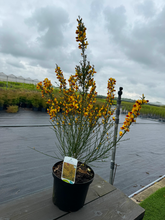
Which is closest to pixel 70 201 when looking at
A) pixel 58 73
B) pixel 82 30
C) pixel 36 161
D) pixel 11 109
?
pixel 58 73

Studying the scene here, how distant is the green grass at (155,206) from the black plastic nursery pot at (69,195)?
90cm

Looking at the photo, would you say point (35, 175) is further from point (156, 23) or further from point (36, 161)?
point (156, 23)

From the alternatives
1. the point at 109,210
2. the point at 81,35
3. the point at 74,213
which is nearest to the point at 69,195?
the point at 74,213

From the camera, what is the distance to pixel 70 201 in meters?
0.91

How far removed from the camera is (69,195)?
92cm

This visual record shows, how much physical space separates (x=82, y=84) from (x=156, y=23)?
4.14 m

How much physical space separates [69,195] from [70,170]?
192mm

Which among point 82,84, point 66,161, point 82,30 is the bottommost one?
point 66,161

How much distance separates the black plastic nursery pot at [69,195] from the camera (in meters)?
0.91

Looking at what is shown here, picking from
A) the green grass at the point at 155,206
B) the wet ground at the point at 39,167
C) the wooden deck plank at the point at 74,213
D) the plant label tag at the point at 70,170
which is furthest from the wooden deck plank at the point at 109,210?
the wet ground at the point at 39,167

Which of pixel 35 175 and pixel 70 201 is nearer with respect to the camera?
pixel 70 201

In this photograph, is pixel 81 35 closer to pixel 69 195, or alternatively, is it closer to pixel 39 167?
pixel 69 195

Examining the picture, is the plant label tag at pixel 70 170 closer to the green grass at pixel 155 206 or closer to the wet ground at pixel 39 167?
the wet ground at pixel 39 167

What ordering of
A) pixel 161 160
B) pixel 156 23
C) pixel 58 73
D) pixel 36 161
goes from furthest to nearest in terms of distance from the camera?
pixel 156 23, pixel 161 160, pixel 36 161, pixel 58 73
